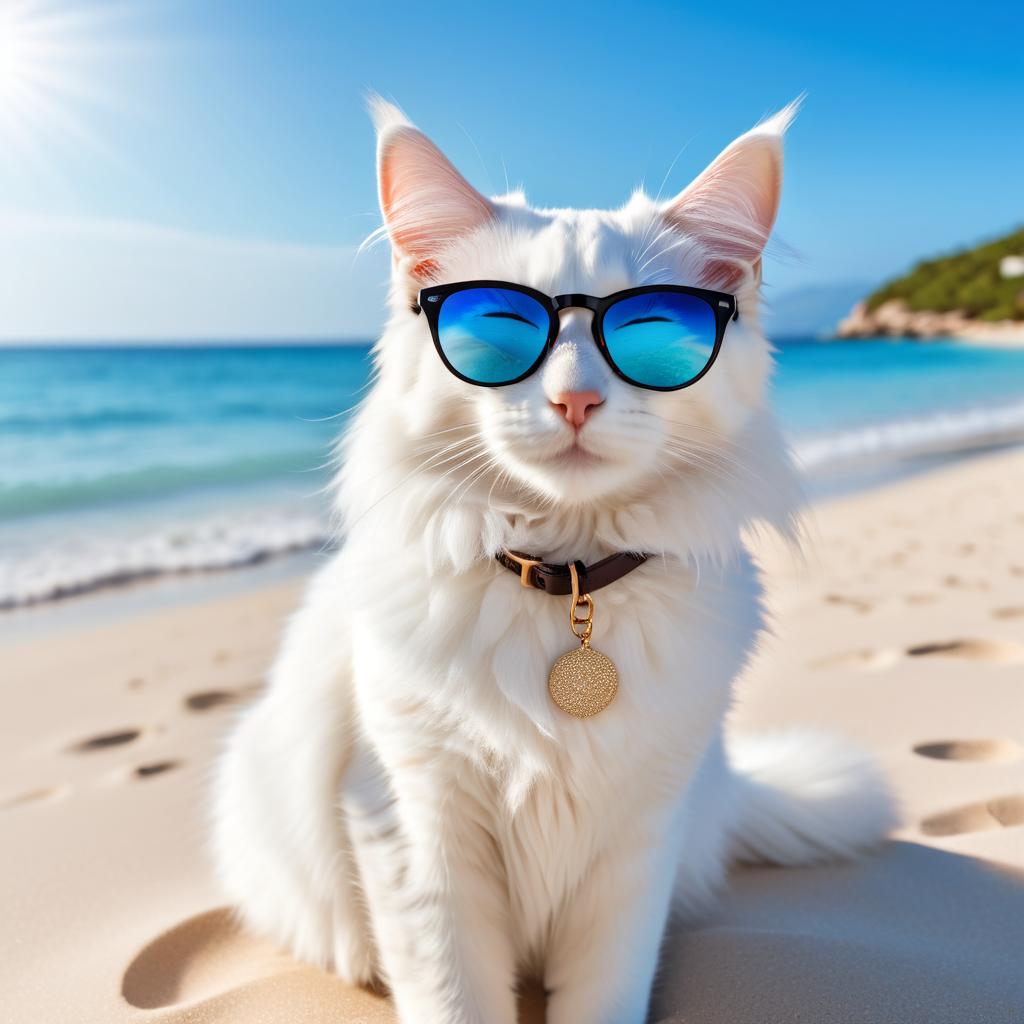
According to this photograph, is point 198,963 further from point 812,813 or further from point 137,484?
point 137,484

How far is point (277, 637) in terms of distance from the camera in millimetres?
3752

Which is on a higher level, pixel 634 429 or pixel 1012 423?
pixel 634 429

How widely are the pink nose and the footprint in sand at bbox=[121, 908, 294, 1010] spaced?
1.21m

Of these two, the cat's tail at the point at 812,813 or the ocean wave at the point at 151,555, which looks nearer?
the cat's tail at the point at 812,813

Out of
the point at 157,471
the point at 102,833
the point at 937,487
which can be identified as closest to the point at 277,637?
the point at 102,833

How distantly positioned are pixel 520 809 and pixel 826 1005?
0.60m

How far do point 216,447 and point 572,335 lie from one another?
10299mm

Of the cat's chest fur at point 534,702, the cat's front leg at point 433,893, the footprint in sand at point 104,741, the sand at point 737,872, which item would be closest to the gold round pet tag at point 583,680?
the cat's chest fur at point 534,702

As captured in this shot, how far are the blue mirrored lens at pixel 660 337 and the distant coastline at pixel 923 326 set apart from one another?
35.0m

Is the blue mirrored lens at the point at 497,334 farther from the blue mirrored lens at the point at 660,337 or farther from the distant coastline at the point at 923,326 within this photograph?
the distant coastline at the point at 923,326

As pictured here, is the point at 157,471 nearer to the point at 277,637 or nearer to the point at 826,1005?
the point at 277,637

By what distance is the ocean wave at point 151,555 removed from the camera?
470 cm

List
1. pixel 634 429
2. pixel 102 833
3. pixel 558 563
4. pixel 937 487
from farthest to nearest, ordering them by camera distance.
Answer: pixel 937 487
pixel 102 833
pixel 558 563
pixel 634 429

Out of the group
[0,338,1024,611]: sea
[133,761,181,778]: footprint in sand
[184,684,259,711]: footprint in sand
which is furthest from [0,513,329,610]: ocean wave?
[133,761,181,778]: footprint in sand
